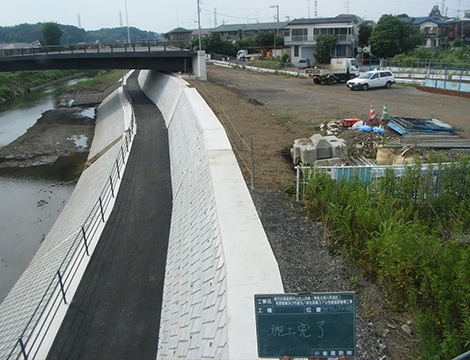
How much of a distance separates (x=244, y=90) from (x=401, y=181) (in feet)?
83.7

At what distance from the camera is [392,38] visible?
57125mm

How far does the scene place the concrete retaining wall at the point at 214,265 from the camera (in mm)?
7008

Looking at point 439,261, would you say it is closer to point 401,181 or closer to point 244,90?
point 401,181

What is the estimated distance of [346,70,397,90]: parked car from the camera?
109ft

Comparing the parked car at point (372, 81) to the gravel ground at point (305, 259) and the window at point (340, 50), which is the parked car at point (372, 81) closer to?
the gravel ground at point (305, 259)

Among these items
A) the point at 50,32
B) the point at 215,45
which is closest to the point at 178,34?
the point at 50,32

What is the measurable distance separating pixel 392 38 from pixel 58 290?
5848cm

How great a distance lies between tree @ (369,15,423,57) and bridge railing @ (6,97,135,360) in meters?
52.3

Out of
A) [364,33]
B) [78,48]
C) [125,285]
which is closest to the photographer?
[125,285]

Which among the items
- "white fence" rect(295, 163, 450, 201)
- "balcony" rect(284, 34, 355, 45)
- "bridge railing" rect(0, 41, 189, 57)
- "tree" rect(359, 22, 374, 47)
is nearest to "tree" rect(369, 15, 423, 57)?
"balcony" rect(284, 34, 355, 45)

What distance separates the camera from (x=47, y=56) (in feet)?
131

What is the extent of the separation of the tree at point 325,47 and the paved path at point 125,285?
47.9 meters

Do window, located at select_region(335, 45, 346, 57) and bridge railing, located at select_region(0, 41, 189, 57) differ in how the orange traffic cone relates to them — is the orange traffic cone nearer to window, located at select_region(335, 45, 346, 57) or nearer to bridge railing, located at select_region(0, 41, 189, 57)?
bridge railing, located at select_region(0, 41, 189, 57)

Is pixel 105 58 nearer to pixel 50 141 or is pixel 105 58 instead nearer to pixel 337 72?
pixel 50 141
